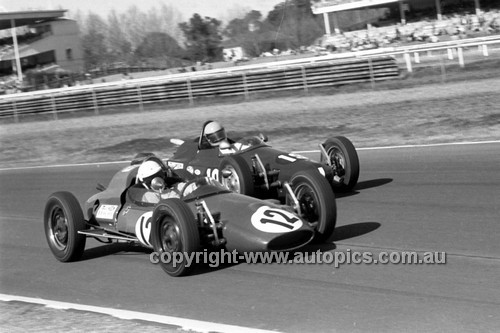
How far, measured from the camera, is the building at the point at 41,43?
63812 millimetres

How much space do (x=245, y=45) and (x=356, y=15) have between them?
25.2 ft

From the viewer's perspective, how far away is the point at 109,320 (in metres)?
6.07

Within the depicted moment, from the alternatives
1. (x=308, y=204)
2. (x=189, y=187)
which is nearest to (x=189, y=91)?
(x=189, y=187)

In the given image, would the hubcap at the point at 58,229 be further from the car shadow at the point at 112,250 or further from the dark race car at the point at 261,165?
the dark race car at the point at 261,165

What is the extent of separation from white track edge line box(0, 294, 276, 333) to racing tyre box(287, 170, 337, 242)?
7.15ft

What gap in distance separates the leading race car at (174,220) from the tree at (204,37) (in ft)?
161

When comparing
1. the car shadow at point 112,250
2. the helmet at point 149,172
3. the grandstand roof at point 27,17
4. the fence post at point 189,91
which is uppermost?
the grandstand roof at point 27,17

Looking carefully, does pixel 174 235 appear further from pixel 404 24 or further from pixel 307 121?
pixel 404 24

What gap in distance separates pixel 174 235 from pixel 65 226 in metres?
2.00

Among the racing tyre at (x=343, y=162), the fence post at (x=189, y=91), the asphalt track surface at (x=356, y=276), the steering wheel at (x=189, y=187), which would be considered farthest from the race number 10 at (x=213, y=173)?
the fence post at (x=189, y=91)

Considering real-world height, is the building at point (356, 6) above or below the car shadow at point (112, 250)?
above

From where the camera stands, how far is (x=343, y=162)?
1074 cm

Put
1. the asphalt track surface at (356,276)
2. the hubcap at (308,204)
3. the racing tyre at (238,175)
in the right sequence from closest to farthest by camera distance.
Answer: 1. the asphalt track surface at (356,276)
2. the hubcap at (308,204)
3. the racing tyre at (238,175)

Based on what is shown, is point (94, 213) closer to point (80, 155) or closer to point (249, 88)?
point (80, 155)
